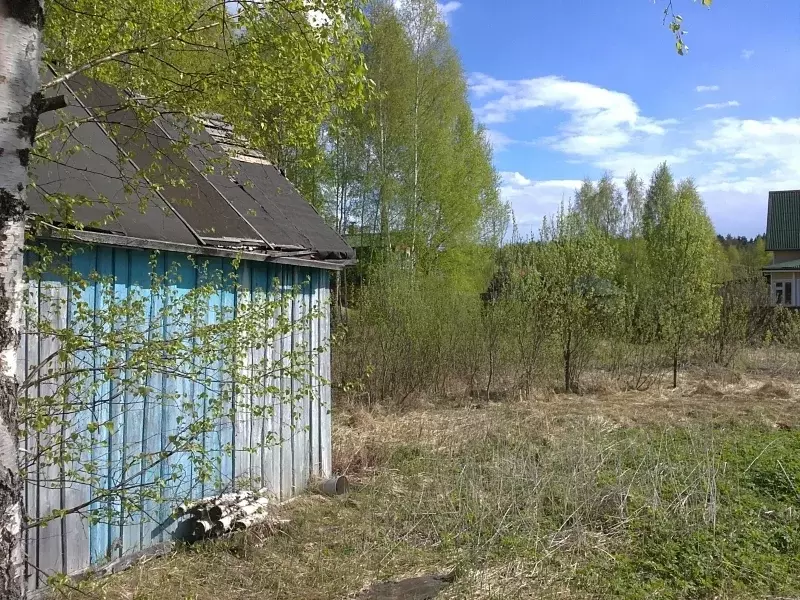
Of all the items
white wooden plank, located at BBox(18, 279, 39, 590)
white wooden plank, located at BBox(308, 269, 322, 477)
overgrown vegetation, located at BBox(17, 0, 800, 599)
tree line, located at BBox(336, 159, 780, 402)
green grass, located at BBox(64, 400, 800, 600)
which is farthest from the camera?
tree line, located at BBox(336, 159, 780, 402)

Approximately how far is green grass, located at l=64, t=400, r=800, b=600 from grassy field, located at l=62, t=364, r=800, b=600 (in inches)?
0.6

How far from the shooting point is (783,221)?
35969mm

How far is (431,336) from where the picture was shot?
1265cm

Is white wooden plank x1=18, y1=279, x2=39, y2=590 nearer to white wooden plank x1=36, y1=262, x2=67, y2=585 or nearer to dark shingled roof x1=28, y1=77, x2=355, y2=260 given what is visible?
white wooden plank x1=36, y1=262, x2=67, y2=585

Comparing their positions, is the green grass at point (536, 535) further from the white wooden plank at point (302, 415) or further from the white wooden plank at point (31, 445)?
the white wooden plank at point (31, 445)

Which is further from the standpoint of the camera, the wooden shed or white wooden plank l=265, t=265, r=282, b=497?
white wooden plank l=265, t=265, r=282, b=497

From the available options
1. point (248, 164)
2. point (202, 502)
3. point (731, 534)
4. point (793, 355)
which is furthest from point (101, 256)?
point (793, 355)

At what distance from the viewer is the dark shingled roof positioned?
420 centimetres

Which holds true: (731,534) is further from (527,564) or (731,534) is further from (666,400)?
(666,400)

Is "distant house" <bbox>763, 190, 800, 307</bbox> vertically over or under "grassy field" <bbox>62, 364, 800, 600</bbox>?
over

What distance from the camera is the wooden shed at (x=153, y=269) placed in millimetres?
4027

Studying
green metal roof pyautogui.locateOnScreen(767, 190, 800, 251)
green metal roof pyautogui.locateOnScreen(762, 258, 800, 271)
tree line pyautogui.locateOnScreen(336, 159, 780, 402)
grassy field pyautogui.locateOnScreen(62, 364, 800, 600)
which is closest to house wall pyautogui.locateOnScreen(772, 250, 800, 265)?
green metal roof pyautogui.locateOnScreen(767, 190, 800, 251)

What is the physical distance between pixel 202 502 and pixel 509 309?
8.68 metres

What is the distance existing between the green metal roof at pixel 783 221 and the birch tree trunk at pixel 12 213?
125 feet
